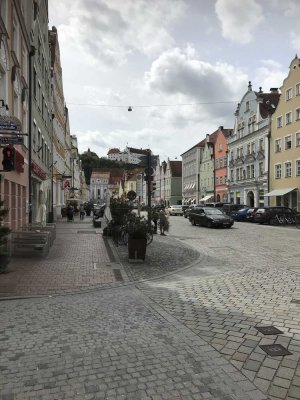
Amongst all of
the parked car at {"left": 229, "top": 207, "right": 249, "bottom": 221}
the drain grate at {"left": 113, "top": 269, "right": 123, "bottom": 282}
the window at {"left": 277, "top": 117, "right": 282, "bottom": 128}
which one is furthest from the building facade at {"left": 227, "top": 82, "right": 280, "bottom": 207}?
the drain grate at {"left": 113, "top": 269, "right": 123, "bottom": 282}

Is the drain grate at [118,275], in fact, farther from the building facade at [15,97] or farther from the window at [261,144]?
the window at [261,144]

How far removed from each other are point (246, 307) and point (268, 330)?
4.10 ft

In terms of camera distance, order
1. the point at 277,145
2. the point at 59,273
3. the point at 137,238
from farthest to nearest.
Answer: the point at 277,145
the point at 137,238
the point at 59,273

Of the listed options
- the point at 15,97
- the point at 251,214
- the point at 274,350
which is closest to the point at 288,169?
the point at 251,214

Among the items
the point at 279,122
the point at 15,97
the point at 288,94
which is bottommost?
the point at 15,97

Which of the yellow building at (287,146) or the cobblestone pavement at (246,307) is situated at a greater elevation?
the yellow building at (287,146)

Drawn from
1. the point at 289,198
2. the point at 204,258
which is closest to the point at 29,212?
the point at 204,258

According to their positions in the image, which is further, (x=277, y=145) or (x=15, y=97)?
(x=277, y=145)

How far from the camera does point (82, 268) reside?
10.9m

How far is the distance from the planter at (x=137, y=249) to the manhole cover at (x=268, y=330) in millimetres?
6506

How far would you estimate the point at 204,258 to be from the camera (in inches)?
531

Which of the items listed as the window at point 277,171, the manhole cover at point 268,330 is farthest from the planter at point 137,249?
the window at point 277,171

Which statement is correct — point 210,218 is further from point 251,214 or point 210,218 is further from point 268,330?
point 268,330

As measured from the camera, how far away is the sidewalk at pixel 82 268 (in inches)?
337
